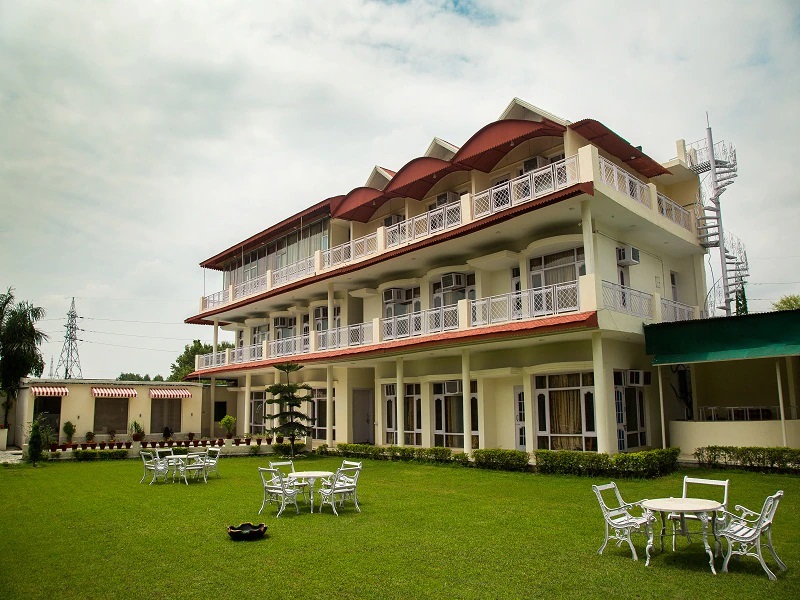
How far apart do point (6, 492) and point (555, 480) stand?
500 inches

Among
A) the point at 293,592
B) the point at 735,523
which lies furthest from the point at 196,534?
the point at 735,523

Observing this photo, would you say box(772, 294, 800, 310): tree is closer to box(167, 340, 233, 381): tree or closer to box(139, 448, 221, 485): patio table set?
box(139, 448, 221, 485): patio table set

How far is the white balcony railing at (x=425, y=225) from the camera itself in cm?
2048

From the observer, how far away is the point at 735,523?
24.8 feet

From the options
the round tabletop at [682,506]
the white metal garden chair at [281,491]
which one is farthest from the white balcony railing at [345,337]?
the round tabletop at [682,506]

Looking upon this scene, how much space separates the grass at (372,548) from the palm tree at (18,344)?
17642mm

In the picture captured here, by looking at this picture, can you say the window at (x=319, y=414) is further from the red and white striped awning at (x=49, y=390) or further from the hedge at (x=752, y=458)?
the hedge at (x=752, y=458)

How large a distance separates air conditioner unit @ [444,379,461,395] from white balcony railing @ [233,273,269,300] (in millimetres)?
12685

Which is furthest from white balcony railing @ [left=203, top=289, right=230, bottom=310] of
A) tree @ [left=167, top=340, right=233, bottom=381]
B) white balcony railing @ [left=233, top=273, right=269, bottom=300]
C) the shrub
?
tree @ [left=167, top=340, right=233, bottom=381]

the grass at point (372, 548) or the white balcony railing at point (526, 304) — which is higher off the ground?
the white balcony railing at point (526, 304)

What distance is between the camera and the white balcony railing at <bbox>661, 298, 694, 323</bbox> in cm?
1902

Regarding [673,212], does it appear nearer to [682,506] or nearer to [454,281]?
[454,281]

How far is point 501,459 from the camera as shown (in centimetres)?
1708

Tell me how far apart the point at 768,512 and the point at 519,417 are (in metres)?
12.6
